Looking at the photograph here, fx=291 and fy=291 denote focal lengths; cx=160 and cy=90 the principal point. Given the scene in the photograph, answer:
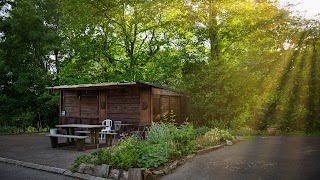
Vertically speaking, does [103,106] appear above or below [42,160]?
above

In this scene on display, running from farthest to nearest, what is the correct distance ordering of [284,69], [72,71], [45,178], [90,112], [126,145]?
[72,71] → [90,112] → [284,69] → [126,145] → [45,178]

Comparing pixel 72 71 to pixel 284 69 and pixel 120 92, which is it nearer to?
pixel 120 92

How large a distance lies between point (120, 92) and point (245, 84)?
22.1ft

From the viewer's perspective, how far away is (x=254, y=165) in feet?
24.0

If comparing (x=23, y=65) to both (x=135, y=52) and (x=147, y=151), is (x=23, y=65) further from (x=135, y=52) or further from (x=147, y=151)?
(x=147, y=151)

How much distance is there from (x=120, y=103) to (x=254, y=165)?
841 cm

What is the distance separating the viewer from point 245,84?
619 inches

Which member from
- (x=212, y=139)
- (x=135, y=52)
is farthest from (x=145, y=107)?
(x=135, y=52)

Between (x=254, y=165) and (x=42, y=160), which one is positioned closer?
(x=254, y=165)

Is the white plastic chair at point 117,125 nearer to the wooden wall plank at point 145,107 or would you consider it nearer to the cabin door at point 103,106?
the cabin door at point 103,106

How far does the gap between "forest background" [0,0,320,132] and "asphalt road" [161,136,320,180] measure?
22.2 ft

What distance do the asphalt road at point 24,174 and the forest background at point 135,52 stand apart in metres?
11.3

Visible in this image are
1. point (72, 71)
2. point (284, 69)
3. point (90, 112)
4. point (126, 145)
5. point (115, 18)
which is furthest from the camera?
point (115, 18)

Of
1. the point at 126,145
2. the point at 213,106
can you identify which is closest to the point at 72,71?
the point at 213,106
